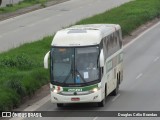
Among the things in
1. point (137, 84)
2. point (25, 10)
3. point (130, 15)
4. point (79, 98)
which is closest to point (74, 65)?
point (79, 98)

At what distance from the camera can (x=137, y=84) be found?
30484mm

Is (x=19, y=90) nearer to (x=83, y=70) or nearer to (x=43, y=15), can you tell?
(x=83, y=70)

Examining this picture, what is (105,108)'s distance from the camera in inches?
963

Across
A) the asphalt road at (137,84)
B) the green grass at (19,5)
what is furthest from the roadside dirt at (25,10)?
the asphalt road at (137,84)

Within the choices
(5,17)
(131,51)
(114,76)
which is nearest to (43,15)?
(5,17)

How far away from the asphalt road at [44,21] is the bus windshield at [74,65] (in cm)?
1820

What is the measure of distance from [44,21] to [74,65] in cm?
3613

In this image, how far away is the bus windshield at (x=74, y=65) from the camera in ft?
78.0

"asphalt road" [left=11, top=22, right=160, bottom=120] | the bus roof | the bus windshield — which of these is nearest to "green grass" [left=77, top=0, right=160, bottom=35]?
"asphalt road" [left=11, top=22, right=160, bottom=120]

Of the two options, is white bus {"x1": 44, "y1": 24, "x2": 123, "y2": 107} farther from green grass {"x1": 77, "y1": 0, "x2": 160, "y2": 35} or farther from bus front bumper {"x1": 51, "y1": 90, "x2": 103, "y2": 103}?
green grass {"x1": 77, "y1": 0, "x2": 160, "y2": 35}

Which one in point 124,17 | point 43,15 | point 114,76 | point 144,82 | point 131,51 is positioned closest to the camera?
point 114,76

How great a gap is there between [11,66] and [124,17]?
25.0m

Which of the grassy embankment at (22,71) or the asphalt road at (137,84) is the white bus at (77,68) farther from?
the grassy embankment at (22,71)

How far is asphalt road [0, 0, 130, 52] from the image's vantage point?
160 ft
